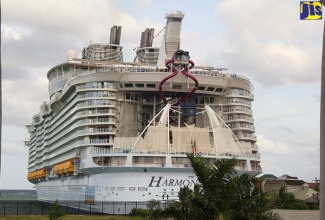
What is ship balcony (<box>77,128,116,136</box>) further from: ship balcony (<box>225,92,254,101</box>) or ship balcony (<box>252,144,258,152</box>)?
ship balcony (<box>252,144,258,152</box>)

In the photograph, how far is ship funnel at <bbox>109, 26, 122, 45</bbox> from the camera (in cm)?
8556

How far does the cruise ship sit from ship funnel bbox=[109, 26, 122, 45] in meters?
14.8

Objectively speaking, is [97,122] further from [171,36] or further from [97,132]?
[171,36]

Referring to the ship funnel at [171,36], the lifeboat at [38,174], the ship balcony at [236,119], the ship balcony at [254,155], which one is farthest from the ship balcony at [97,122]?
the lifeboat at [38,174]

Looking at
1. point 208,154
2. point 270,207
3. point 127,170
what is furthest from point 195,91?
point 270,207

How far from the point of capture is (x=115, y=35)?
8581cm

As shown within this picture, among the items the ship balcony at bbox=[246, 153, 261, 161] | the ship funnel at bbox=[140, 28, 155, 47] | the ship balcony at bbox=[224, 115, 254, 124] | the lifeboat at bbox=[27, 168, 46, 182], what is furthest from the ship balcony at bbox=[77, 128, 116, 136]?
the lifeboat at bbox=[27, 168, 46, 182]

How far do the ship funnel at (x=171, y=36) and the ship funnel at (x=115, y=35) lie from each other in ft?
61.7

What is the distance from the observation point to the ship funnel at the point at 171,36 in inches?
2596

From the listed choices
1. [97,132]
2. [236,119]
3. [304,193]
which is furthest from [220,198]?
[304,193]

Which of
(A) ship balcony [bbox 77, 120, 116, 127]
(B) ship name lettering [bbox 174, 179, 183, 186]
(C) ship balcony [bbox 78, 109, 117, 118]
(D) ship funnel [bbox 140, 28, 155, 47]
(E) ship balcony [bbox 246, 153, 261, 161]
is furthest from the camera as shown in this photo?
(D) ship funnel [bbox 140, 28, 155, 47]

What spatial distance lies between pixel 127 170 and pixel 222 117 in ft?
54.6

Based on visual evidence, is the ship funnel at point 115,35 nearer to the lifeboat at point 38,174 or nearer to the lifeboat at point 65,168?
the lifeboat at point 65,168

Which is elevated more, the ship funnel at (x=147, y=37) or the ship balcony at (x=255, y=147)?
the ship funnel at (x=147, y=37)
